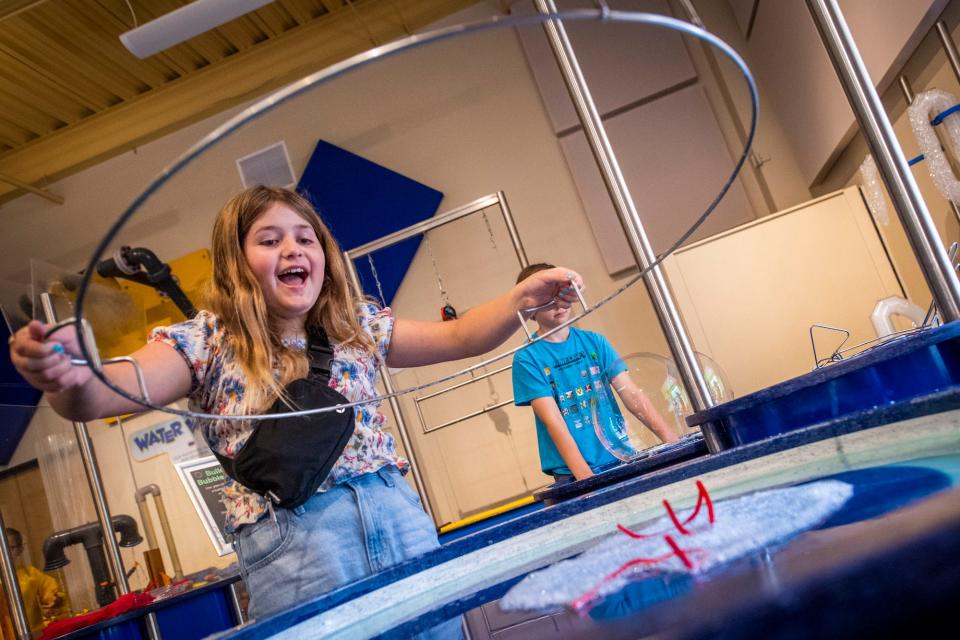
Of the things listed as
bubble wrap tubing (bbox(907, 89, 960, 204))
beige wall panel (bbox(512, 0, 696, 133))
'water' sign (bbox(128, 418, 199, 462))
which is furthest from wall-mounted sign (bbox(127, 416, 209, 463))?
bubble wrap tubing (bbox(907, 89, 960, 204))

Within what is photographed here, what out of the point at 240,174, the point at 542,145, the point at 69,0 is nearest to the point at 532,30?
the point at 542,145

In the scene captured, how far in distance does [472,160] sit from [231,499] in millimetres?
3635

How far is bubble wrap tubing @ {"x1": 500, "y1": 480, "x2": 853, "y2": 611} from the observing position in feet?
1.85

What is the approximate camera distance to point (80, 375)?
30.2 inches

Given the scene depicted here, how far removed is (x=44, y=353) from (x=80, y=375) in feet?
0.20

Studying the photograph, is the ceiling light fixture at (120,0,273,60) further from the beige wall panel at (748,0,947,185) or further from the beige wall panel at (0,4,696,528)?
the beige wall panel at (748,0,947,185)

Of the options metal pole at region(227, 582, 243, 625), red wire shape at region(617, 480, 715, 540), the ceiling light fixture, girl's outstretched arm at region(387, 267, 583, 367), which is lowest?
metal pole at region(227, 582, 243, 625)

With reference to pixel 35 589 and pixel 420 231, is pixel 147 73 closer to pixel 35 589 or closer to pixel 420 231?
pixel 420 231

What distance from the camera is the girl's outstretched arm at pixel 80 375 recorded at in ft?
2.33

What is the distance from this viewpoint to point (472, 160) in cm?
450

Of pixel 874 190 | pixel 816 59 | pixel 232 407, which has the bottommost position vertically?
pixel 232 407

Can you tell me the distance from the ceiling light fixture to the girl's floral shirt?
8.01 feet

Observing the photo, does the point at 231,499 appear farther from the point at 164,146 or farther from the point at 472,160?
the point at 164,146

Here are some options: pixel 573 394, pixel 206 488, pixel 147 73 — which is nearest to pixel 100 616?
pixel 206 488
